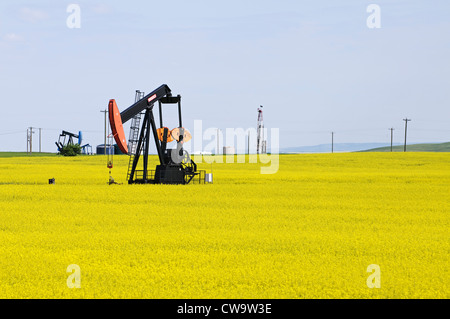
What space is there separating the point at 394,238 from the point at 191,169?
22.3m

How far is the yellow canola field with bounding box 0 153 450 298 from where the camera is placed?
874 cm

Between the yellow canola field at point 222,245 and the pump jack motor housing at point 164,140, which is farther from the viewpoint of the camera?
the pump jack motor housing at point 164,140

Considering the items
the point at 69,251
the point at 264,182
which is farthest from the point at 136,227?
the point at 264,182

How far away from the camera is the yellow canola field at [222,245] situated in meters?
8.74

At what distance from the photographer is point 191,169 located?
1385 inches

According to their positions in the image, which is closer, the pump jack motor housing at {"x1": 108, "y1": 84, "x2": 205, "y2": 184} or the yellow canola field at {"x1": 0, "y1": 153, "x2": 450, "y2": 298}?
the yellow canola field at {"x1": 0, "y1": 153, "x2": 450, "y2": 298}

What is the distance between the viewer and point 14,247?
1239 centimetres

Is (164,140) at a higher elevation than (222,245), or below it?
higher

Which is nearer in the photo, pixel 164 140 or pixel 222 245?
pixel 222 245

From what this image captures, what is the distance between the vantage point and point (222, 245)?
Result: 1268 centimetres

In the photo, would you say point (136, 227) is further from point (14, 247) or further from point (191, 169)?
point (191, 169)

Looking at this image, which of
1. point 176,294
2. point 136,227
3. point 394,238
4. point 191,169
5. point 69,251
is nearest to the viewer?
point 176,294
